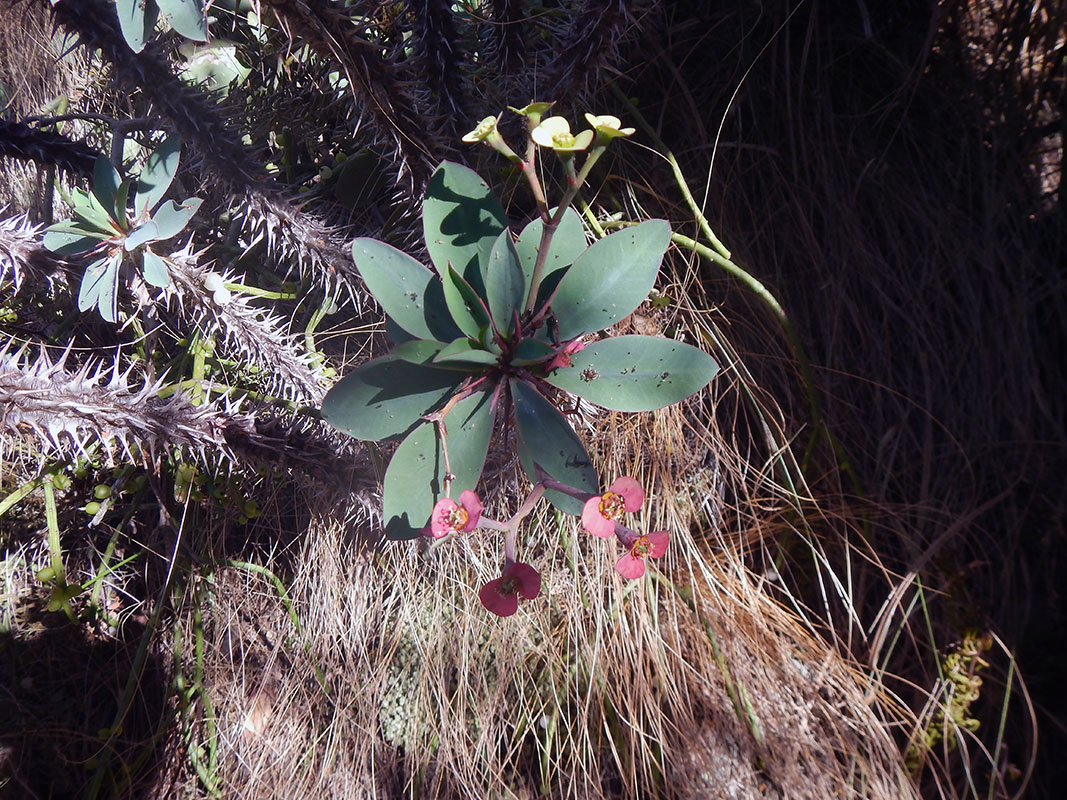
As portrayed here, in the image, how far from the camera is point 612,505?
68cm

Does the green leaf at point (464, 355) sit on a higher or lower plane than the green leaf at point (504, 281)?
lower

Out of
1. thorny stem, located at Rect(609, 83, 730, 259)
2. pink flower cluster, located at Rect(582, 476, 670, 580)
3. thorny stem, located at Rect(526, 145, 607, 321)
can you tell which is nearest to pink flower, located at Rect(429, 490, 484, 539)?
pink flower cluster, located at Rect(582, 476, 670, 580)

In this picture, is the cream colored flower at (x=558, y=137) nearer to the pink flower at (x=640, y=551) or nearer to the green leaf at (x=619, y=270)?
the green leaf at (x=619, y=270)

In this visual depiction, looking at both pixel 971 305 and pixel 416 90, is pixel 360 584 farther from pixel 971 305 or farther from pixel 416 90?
pixel 971 305

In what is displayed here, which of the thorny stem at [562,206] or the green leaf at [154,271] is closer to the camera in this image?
the thorny stem at [562,206]

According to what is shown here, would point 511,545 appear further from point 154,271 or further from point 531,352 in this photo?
point 154,271

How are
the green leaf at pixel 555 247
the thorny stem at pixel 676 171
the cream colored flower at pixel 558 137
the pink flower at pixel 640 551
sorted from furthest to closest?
1. the thorny stem at pixel 676 171
2. the green leaf at pixel 555 247
3. the pink flower at pixel 640 551
4. the cream colored flower at pixel 558 137

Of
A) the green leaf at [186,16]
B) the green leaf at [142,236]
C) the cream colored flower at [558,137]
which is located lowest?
the cream colored flower at [558,137]

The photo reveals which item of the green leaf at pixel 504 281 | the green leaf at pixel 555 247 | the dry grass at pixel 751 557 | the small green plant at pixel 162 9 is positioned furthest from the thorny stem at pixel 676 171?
the small green plant at pixel 162 9

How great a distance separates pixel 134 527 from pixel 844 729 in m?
1.43

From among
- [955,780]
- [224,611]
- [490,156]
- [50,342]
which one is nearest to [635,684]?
[955,780]

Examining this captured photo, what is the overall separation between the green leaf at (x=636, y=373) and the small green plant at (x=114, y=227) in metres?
0.55

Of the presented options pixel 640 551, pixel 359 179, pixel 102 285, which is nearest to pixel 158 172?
pixel 102 285

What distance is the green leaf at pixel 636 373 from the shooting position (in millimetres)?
726
